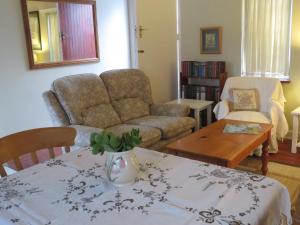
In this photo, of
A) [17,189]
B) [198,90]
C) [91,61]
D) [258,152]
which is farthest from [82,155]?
[198,90]

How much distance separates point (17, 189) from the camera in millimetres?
1263

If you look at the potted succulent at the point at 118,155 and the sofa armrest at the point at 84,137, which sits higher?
the potted succulent at the point at 118,155

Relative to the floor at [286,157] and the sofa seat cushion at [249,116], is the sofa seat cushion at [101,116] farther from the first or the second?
the floor at [286,157]

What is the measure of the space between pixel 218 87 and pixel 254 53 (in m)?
0.71

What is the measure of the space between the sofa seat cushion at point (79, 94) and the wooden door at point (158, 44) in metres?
1.46

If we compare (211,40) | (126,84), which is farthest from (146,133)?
(211,40)

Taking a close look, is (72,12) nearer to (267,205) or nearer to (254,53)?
(254,53)

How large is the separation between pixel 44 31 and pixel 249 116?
2677 mm

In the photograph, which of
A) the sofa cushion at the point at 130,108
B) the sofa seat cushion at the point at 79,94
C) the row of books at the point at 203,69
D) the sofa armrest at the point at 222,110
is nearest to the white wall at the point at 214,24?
the row of books at the point at 203,69

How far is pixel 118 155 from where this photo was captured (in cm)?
123

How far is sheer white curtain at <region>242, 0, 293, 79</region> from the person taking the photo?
12.9ft

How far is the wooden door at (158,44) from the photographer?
4680 millimetres

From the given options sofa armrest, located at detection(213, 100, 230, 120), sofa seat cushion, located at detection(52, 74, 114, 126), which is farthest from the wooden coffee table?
sofa seat cushion, located at detection(52, 74, 114, 126)

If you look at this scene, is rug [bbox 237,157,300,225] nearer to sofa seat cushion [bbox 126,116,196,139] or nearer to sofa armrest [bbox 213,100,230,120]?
sofa armrest [bbox 213,100,230,120]
